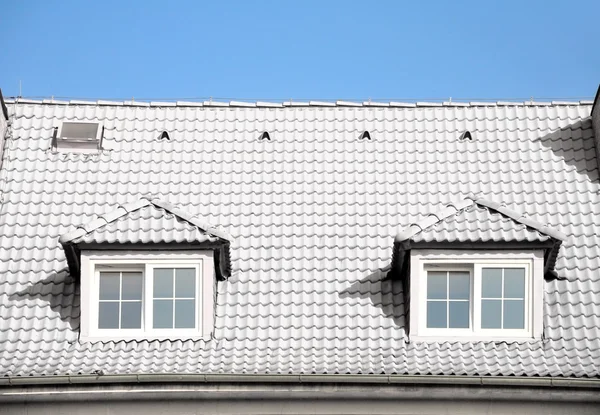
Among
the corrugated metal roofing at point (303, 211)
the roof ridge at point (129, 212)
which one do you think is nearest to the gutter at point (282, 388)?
the corrugated metal roofing at point (303, 211)

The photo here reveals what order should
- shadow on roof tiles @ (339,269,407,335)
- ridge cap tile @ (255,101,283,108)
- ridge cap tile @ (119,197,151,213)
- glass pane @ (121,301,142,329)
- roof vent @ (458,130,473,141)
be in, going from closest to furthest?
glass pane @ (121,301,142,329), shadow on roof tiles @ (339,269,407,335), ridge cap tile @ (119,197,151,213), roof vent @ (458,130,473,141), ridge cap tile @ (255,101,283,108)

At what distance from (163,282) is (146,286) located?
0.31 meters

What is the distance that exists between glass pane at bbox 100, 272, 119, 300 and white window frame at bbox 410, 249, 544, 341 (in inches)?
185

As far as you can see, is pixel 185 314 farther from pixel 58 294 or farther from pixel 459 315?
pixel 459 315

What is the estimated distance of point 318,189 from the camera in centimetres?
2614

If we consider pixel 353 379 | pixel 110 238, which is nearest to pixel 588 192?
pixel 353 379

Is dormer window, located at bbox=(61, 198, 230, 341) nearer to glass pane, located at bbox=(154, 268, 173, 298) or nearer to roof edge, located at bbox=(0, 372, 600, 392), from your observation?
glass pane, located at bbox=(154, 268, 173, 298)

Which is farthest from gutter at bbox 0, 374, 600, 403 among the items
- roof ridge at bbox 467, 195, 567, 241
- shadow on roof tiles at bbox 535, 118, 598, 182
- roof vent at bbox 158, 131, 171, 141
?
roof vent at bbox 158, 131, 171, 141

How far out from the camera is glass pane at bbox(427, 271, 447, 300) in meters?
23.1

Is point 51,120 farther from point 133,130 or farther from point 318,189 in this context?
point 318,189

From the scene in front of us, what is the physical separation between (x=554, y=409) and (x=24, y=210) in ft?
32.4

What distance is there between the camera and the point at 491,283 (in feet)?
75.6

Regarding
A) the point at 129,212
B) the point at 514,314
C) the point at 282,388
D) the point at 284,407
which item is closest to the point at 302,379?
the point at 282,388

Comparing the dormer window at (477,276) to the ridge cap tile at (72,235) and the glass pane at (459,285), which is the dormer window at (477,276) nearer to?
the glass pane at (459,285)
